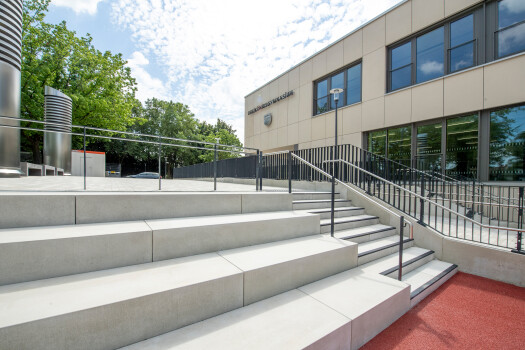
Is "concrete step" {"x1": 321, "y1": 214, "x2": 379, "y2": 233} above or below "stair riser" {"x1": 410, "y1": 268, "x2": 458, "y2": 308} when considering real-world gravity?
above

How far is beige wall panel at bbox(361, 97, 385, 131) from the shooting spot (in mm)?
9898

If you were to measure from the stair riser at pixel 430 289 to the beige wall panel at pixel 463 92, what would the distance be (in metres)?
6.11

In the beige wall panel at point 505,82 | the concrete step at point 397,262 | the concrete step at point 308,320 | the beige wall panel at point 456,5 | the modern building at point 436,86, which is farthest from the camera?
the beige wall panel at point 456,5

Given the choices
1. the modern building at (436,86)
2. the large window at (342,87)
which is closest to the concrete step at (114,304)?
the modern building at (436,86)

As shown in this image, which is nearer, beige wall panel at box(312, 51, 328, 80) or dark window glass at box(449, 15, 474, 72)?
dark window glass at box(449, 15, 474, 72)

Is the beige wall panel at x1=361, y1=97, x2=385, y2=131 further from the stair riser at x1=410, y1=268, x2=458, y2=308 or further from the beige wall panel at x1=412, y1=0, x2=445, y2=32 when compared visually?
the stair riser at x1=410, y1=268, x2=458, y2=308

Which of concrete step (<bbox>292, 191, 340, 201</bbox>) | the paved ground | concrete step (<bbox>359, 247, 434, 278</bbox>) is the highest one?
the paved ground

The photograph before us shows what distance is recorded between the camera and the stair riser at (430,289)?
3.21 m

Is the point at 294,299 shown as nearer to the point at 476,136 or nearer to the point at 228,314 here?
the point at 228,314

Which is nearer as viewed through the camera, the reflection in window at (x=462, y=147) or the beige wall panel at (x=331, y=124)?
the reflection in window at (x=462, y=147)

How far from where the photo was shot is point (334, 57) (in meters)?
12.0

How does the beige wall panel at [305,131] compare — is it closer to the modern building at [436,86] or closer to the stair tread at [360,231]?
the modern building at [436,86]

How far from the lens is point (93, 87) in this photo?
49.5ft

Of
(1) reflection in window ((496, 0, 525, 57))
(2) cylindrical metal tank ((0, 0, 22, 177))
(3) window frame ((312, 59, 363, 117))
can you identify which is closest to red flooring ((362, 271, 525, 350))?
(1) reflection in window ((496, 0, 525, 57))
